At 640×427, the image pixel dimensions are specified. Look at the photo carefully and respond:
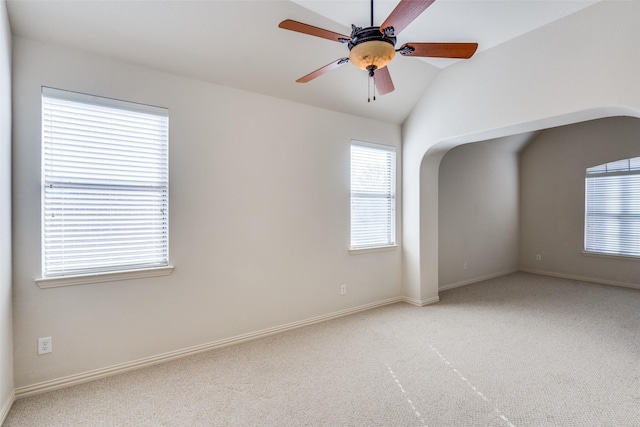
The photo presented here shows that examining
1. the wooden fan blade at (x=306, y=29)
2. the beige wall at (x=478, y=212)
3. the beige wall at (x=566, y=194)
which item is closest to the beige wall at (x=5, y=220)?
the wooden fan blade at (x=306, y=29)

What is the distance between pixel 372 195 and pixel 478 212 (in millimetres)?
2720

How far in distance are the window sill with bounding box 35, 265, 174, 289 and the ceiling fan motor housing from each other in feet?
7.49

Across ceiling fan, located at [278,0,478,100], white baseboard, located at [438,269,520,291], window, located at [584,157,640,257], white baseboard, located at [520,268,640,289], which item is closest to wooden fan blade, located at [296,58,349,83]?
ceiling fan, located at [278,0,478,100]

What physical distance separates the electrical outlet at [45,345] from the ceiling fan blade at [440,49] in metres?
3.19

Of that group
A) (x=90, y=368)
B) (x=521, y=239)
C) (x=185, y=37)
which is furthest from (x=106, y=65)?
(x=521, y=239)

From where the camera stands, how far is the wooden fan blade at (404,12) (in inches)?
58.2

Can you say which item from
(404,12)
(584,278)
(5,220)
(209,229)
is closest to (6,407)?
(5,220)

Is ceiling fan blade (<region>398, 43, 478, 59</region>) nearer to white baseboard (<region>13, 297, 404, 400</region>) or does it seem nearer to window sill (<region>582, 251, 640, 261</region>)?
white baseboard (<region>13, 297, 404, 400</region>)

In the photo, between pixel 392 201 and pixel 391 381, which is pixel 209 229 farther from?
pixel 392 201

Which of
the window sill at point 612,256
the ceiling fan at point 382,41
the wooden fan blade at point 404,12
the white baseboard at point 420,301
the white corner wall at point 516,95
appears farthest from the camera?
the window sill at point 612,256

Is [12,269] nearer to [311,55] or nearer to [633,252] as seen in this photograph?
[311,55]

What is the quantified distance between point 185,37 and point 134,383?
2.77 metres

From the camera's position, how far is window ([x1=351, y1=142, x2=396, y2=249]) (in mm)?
3896

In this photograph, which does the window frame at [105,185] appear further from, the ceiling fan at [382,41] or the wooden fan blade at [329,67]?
the ceiling fan at [382,41]
